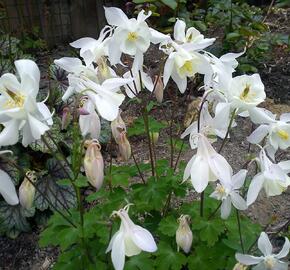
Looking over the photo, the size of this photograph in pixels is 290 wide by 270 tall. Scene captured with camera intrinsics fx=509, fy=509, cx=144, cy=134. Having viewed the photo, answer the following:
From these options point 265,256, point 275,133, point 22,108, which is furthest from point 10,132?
point 265,256

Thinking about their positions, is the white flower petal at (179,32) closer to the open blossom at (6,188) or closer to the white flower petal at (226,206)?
the white flower petal at (226,206)

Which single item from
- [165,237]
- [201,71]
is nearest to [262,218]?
[165,237]

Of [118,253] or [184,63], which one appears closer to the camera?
[118,253]

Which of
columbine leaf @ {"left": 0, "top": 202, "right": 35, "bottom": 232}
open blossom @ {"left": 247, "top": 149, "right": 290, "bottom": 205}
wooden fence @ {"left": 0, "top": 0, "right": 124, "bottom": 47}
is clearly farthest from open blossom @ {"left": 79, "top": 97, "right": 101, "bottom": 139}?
wooden fence @ {"left": 0, "top": 0, "right": 124, "bottom": 47}

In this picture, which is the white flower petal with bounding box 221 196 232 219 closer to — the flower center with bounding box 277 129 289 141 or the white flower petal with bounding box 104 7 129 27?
the flower center with bounding box 277 129 289 141

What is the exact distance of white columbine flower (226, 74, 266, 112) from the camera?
1.46 m

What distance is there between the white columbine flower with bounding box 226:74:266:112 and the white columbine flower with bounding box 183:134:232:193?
15 centimetres

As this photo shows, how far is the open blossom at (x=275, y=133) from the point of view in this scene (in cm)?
152

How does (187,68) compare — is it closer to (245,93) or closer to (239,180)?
(245,93)

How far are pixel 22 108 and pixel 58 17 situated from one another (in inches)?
184

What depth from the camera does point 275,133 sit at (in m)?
1.54

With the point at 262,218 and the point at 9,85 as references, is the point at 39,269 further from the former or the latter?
the point at 9,85

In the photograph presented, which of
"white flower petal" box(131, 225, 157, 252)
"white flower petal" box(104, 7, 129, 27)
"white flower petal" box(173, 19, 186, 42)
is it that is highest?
"white flower petal" box(104, 7, 129, 27)

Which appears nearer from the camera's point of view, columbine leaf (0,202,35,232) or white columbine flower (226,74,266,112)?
white columbine flower (226,74,266,112)
